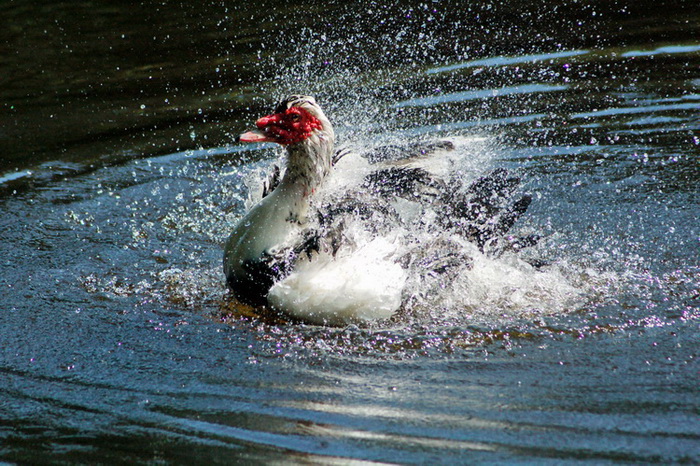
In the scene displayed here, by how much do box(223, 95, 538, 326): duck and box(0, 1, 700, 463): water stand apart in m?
0.19

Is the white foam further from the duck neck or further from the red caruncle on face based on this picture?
the red caruncle on face

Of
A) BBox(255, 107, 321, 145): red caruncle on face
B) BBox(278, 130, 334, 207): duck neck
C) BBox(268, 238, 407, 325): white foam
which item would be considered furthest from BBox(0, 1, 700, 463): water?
BBox(255, 107, 321, 145): red caruncle on face

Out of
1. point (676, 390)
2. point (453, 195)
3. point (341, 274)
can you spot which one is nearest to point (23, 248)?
point (341, 274)

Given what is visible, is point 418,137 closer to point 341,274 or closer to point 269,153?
point 269,153

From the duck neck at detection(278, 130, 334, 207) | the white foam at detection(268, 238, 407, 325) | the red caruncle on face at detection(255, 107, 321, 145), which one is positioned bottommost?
the white foam at detection(268, 238, 407, 325)

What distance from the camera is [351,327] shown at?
180 inches

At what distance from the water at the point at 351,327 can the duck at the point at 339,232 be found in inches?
7.4

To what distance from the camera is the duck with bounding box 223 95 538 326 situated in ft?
14.9

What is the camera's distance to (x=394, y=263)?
190 inches

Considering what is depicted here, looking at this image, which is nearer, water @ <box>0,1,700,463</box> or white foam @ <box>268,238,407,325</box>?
water @ <box>0,1,700,463</box>

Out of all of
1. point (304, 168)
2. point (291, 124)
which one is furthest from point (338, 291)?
point (291, 124)

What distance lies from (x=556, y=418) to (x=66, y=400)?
2.34 metres

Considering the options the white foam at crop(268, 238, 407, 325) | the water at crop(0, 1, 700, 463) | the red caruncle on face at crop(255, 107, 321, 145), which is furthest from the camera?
the red caruncle on face at crop(255, 107, 321, 145)

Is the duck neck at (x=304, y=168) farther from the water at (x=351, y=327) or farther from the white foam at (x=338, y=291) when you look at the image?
the water at (x=351, y=327)
